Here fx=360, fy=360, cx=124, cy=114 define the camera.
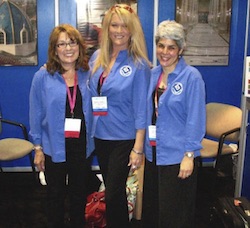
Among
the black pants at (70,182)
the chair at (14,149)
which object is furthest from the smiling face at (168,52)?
the chair at (14,149)

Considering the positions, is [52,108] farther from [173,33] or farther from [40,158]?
[173,33]

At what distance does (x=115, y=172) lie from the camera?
7.23 feet

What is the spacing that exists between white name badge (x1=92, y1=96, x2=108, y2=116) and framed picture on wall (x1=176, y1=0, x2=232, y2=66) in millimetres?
2027

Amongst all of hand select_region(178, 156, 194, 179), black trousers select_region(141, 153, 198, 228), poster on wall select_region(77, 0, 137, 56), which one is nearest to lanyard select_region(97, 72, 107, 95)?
black trousers select_region(141, 153, 198, 228)

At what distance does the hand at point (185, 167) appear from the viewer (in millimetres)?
1978

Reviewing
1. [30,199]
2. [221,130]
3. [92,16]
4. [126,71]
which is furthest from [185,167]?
[92,16]

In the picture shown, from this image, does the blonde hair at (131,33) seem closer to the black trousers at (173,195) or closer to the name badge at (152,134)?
the name badge at (152,134)

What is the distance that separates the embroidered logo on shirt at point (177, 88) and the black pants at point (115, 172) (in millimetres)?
458

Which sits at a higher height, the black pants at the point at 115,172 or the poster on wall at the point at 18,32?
the poster on wall at the point at 18,32

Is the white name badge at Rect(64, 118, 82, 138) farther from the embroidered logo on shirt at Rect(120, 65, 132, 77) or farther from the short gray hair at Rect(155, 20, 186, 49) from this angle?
the short gray hair at Rect(155, 20, 186, 49)

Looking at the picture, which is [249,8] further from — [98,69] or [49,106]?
[49,106]

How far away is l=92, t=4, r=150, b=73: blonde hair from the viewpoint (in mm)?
2107

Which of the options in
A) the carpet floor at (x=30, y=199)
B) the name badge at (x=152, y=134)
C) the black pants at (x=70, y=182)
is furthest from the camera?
the carpet floor at (x=30, y=199)

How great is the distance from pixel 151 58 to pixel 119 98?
1.90m
